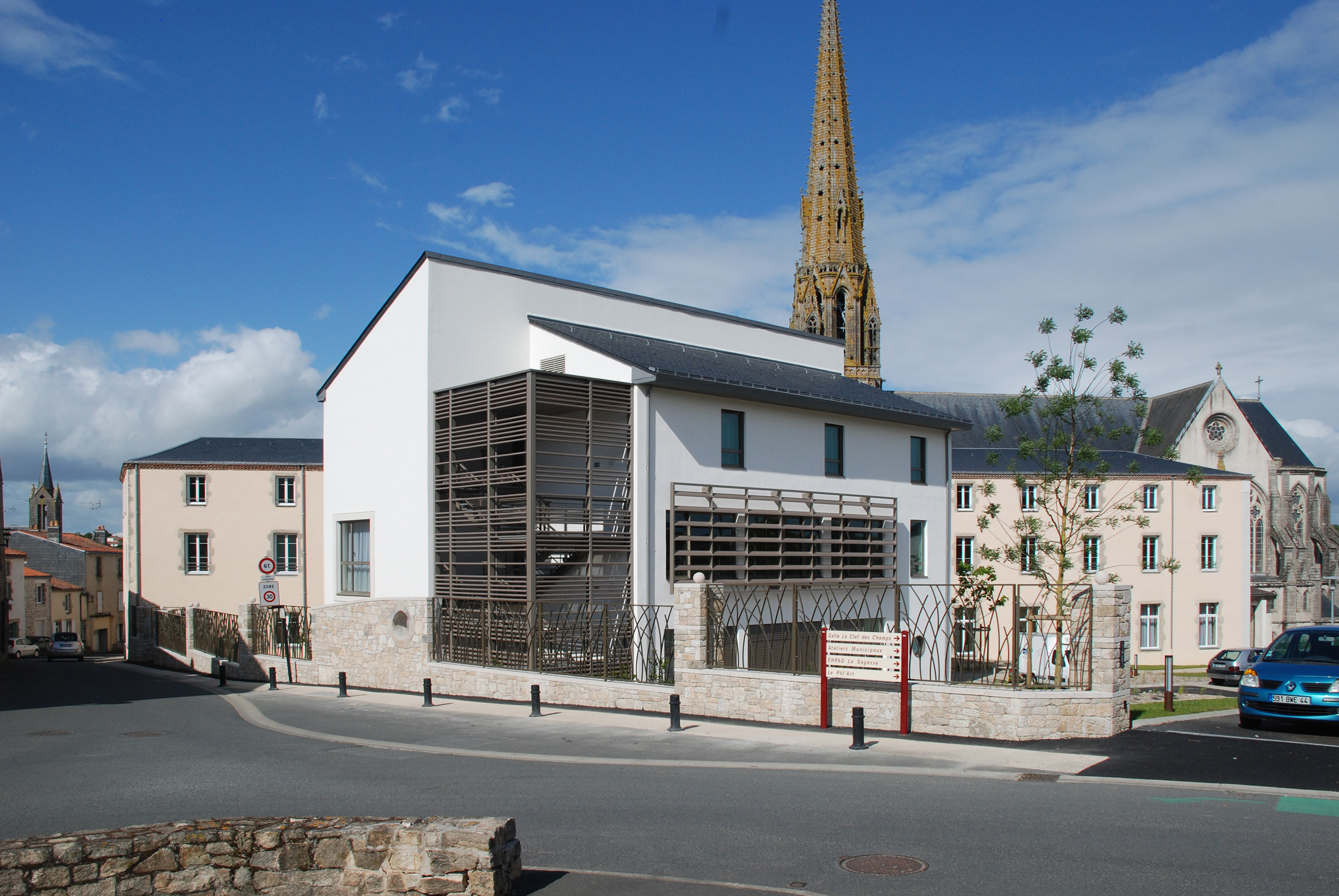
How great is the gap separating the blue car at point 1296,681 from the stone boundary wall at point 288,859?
10888 mm

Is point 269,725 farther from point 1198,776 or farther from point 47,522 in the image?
point 47,522

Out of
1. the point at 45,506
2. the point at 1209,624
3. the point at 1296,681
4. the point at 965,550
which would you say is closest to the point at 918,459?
the point at 1296,681

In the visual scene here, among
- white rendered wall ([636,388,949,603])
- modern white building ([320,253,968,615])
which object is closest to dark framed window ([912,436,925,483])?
white rendered wall ([636,388,949,603])

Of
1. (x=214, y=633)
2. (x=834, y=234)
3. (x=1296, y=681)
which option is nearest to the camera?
(x=1296, y=681)

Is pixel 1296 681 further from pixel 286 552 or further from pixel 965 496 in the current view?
pixel 286 552

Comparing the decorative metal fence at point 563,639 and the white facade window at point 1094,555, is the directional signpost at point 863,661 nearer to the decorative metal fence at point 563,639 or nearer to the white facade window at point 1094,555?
the decorative metal fence at point 563,639

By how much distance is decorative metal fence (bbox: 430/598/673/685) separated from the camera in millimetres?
17812

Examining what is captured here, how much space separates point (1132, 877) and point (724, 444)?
17.8 metres

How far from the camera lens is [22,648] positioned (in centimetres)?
5653

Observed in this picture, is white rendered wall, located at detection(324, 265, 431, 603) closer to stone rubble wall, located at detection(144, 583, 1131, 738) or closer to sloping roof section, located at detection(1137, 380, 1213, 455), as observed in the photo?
stone rubble wall, located at detection(144, 583, 1131, 738)

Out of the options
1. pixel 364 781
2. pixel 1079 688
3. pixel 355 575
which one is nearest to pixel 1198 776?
pixel 1079 688

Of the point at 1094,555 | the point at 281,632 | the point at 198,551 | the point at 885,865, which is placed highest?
the point at 885,865

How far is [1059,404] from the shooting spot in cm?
1839

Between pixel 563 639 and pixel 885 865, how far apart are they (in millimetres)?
12197
